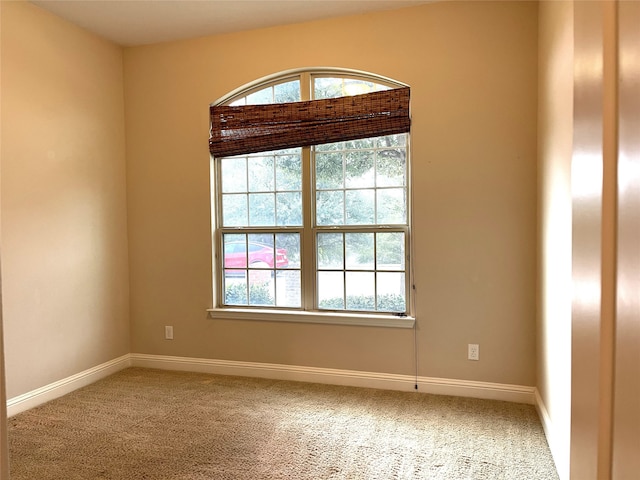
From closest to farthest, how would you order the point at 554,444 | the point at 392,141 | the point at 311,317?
the point at 554,444 < the point at 392,141 < the point at 311,317

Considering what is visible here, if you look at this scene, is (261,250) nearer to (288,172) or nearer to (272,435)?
(288,172)

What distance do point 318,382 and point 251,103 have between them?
2.29 m

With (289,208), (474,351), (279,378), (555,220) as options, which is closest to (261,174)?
(289,208)

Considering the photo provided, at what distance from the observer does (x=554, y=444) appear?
237cm

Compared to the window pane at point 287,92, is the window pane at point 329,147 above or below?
below

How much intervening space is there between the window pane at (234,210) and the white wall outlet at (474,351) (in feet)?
6.51

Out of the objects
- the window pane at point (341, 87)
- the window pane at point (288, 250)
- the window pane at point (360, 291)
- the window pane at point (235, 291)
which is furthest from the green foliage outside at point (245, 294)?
the window pane at point (341, 87)

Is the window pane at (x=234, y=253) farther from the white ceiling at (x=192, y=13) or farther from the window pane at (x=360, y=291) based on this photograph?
the white ceiling at (x=192, y=13)

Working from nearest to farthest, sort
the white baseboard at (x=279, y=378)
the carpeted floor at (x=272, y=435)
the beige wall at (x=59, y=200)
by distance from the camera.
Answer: the carpeted floor at (x=272, y=435) < the beige wall at (x=59, y=200) < the white baseboard at (x=279, y=378)

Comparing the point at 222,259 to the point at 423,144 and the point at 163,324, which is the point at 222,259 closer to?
the point at 163,324

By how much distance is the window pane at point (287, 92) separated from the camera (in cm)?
360

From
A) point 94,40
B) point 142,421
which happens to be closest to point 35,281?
point 142,421

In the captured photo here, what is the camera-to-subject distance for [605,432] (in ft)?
1.89

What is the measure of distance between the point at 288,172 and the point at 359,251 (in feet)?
2.80
